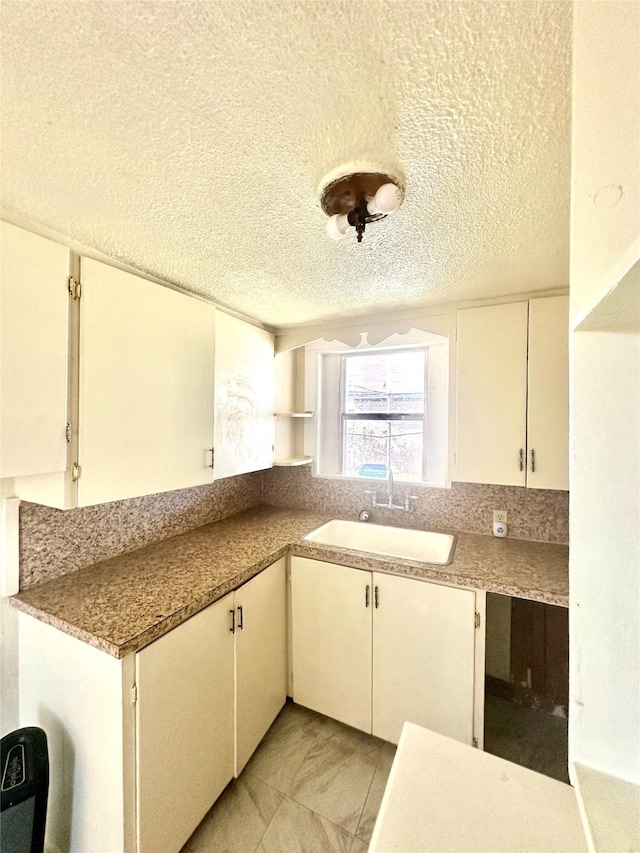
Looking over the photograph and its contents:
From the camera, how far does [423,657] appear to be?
1450mm

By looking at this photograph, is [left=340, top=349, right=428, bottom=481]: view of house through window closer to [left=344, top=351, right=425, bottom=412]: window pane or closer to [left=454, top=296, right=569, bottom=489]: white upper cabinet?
[left=344, top=351, right=425, bottom=412]: window pane

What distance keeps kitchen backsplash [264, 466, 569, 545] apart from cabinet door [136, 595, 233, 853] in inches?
43.4

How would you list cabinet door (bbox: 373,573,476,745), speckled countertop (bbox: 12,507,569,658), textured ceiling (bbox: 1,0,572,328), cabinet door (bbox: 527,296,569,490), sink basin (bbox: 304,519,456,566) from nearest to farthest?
textured ceiling (bbox: 1,0,572,328) → speckled countertop (bbox: 12,507,569,658) → cabinet door (bbox: 373,573,476,745) → cabinet door (bbox: 527,296,569,490) → sink basin (bbox: 304,519,456,566)

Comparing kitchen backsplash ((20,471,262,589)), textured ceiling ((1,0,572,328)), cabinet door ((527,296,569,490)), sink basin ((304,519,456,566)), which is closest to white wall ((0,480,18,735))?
kitchen backsplash ((20,471,262,589))

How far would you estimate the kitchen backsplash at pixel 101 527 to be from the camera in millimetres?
1254

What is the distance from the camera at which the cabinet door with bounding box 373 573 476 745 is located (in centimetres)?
138

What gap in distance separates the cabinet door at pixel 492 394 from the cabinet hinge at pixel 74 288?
1682 millimetres

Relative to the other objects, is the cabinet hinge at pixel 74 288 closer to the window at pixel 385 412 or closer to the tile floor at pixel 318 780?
the window at pixel 385 412

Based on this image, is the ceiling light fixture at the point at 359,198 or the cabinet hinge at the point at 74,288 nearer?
the ceiling light fixture at the point at 359,198

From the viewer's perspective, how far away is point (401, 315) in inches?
77.0

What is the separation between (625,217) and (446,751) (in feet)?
3.56

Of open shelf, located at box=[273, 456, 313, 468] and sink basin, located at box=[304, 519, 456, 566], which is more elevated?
open shelf, located at box=[273, 456, 313, 468]

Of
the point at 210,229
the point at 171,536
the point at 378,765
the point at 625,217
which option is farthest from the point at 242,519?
the point at 625,217

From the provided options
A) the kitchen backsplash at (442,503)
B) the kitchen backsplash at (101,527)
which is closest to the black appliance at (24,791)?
the kitchen backsplash at (101,527)
